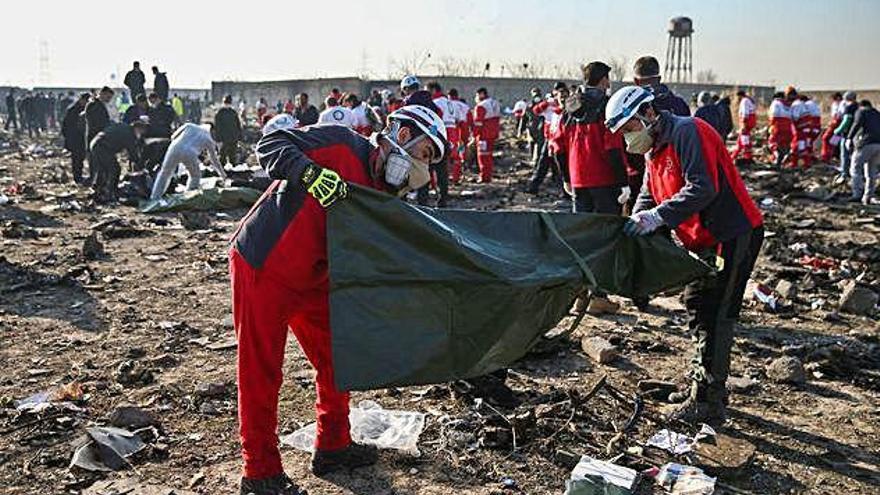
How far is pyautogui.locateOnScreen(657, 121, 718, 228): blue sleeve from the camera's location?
13.5 ft

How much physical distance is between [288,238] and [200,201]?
982 cm

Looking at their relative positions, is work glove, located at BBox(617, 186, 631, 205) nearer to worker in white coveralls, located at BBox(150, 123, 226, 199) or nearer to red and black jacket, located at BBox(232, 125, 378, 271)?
red and black jacket, located at BBox(232, 125, 378, 271)

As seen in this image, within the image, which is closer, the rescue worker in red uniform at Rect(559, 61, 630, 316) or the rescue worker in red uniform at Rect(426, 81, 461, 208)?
the rescue worker in red uniform at Rect(559, 61, 630, 316)

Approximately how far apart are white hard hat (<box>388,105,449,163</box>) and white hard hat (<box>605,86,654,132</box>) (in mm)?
1239

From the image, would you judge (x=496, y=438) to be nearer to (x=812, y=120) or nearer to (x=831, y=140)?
(x=812, y=120)

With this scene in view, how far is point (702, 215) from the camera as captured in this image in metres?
4.35

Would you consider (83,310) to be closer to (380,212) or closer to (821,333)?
(380,212)

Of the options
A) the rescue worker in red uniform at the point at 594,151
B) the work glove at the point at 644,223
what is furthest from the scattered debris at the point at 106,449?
the rescue worker in red uniform at the point at 594,151

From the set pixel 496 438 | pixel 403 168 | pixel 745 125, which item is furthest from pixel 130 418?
pixel 745 125

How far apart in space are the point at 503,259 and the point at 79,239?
8515 millimetres

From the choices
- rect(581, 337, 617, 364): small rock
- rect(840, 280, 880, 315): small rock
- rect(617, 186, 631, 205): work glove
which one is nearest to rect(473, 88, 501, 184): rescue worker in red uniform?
rect(617, 186, 631, 205): work glove

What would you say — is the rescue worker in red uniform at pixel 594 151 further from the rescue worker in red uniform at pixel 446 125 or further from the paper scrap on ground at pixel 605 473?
the rescue worker in red uniform at pixel 446 125

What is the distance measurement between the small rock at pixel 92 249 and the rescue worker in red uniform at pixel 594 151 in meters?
5.98

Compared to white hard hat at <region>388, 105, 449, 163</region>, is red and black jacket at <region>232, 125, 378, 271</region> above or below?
below
